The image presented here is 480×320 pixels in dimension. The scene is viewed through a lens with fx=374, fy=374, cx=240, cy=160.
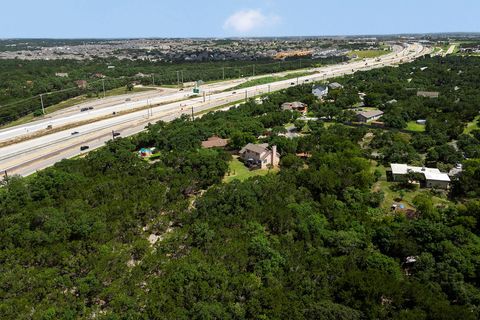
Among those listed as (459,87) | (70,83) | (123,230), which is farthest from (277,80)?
(123,230)

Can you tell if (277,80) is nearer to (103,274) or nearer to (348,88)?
(348,88)

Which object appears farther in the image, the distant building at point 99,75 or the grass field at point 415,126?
the distant building at point 99,75

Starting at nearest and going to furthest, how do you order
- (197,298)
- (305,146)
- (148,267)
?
(197,298)
(148,267)
(305,146)

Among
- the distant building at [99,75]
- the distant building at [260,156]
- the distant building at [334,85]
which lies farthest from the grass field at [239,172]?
the distant building at [99,75]

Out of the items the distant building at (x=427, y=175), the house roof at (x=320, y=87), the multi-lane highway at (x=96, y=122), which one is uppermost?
the house roof at (x=320, y=87)

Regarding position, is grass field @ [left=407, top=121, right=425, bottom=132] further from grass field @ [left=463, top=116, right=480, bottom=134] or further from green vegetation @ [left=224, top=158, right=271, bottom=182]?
green vegetation @ [left=224, top=158, right=271, bottom=182]

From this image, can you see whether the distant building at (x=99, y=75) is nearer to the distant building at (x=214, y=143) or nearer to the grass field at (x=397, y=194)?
the distant building at (x=214, y=143)
